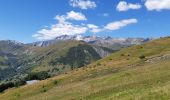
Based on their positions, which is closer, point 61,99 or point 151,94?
point 151,94

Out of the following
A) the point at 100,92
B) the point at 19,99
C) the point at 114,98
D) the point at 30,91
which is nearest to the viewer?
the point at 114,98

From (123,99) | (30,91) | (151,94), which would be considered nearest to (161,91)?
(151,94)

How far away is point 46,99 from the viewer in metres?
45.7

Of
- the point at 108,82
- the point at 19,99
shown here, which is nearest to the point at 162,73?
the point at 108,82

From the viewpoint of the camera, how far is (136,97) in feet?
85.3

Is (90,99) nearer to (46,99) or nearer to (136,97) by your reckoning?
(136,97)

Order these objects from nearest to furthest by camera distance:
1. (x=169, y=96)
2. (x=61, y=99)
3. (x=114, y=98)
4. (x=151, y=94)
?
(x=169, y=96) → (x=151, y=94) → (x=114, y=98) → (x=61, y=99)

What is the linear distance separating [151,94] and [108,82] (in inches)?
854

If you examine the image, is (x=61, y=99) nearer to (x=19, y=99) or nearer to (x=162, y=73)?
(x=162, y=73)

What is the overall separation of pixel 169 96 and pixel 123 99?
4.34 meters

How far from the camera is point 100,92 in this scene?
39.2 metres

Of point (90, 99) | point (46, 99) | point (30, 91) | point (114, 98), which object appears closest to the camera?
point (114, 98)

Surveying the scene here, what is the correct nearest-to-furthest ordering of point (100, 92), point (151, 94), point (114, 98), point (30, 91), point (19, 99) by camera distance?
point (151, 94) < point (114, 98) < point (100, 92) < point (19, 99) < point (30, 91)

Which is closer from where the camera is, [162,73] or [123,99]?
[123,99]
